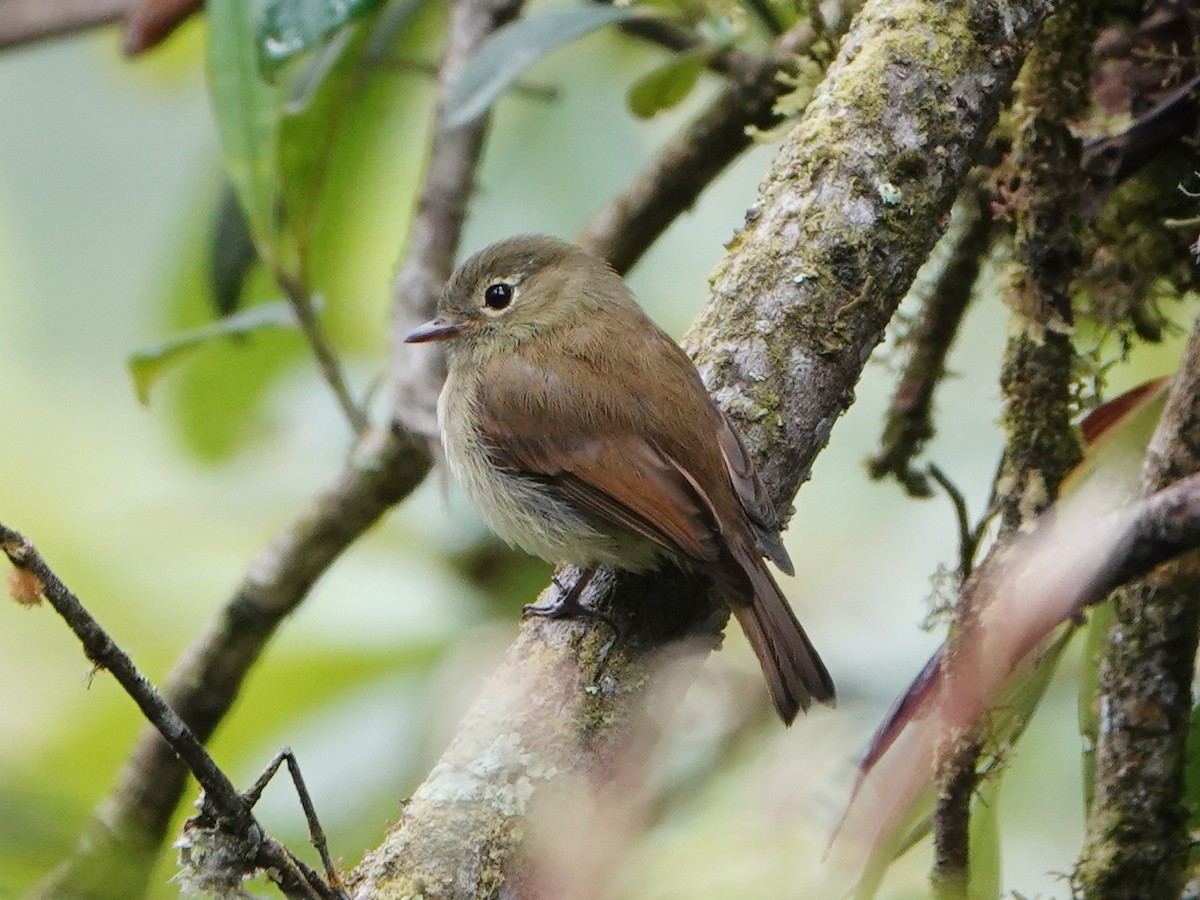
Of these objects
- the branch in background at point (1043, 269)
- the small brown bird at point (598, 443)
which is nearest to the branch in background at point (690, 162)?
the small brown bird at point (598, 443)

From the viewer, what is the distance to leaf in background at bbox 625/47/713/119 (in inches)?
124

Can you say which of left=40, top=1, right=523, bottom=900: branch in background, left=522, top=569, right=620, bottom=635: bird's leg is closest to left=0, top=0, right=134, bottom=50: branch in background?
left=40, top=1, right=523, bottom=900: branch in background

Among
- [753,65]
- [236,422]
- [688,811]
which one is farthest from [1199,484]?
[236,422]

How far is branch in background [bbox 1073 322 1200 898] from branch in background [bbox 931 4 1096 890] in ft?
1.14

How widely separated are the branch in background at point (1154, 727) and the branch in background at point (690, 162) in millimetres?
1411

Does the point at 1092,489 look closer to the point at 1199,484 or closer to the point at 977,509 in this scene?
the point at 1199,484

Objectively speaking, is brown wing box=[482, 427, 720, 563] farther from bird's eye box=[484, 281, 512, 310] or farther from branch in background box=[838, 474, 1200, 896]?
bird's eye box=[484, 281, 512, 310]

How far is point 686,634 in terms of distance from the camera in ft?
7.59

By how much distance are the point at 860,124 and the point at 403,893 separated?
1437 millimetres

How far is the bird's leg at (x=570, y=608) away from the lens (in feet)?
7.38

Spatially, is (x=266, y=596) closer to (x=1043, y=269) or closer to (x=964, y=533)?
(x=964, y=533)

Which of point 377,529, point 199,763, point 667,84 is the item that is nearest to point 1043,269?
point 667,84

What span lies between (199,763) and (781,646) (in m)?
1.14

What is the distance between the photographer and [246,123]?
3385mm
